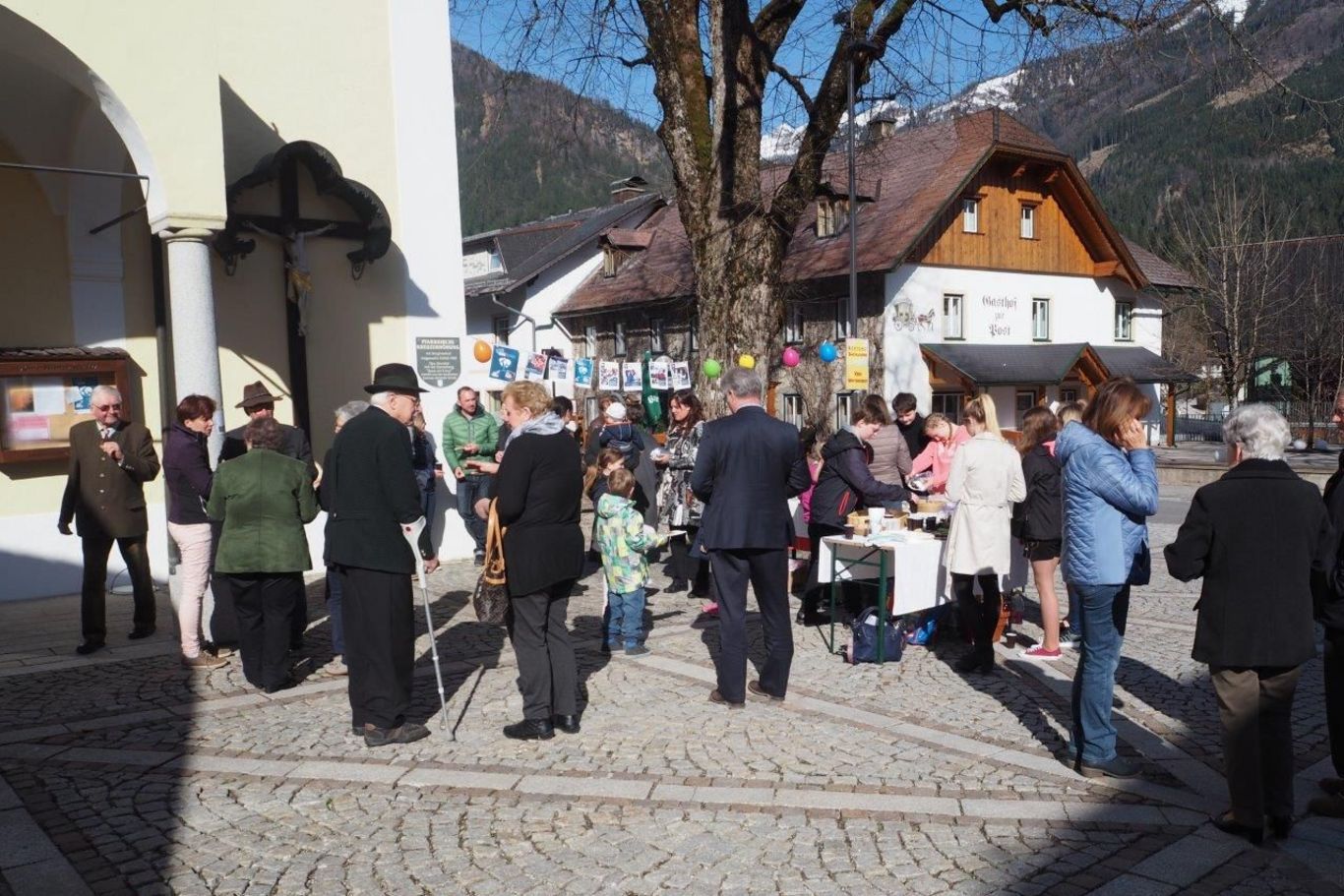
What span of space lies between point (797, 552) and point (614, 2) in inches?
231

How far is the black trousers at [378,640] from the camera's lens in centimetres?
571

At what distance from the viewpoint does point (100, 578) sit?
7906 mm

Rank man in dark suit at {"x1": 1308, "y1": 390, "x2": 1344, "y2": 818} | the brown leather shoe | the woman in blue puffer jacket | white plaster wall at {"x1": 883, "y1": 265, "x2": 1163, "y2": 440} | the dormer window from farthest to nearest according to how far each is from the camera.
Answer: the dormer window
white plaster wall at {"x1": 883, "y1": 265, "x2": 1163, "y2": 440}
the brown leather shoe
the woman in blue puffer jacket
man in dark suit at {"x1": 1308, "y1": 390, "x2": 1344, "y2": 818}

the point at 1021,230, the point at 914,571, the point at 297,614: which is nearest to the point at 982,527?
the point at 914,571

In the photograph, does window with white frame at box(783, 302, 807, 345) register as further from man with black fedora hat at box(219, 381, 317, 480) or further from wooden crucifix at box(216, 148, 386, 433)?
man with black fedora hat at box(219, 381, 317, 480)

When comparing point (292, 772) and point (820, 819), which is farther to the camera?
point (292, 772)

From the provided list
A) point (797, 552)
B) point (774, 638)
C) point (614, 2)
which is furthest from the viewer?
point (614, 2)

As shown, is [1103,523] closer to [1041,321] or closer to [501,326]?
[1041,321]

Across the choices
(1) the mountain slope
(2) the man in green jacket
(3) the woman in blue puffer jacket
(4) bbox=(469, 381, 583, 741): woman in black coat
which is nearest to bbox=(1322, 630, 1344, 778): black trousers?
(3) the woman in blue puffer jacket

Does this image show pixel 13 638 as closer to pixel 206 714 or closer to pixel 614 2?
pixel 206 714

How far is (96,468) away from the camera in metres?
7.82

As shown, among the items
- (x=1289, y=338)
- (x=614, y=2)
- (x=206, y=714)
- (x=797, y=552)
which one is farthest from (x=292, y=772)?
(x=1289, y=338)

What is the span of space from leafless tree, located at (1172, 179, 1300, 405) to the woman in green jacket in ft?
106

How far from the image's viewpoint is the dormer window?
3161 centimetres
